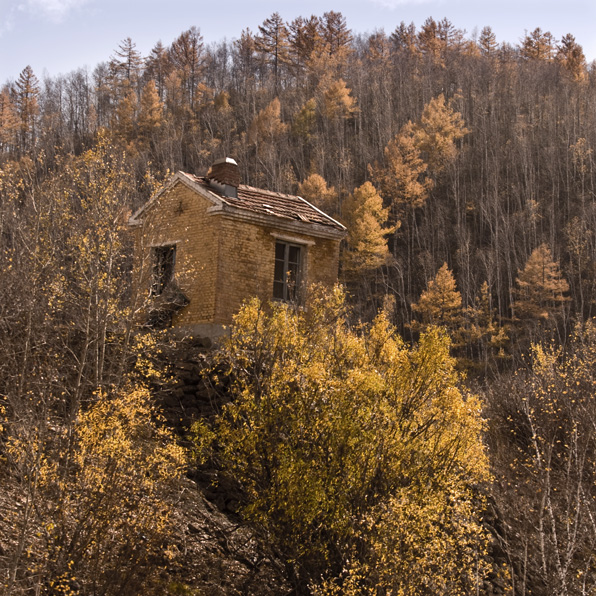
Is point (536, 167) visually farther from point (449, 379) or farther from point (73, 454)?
point (73, 454)

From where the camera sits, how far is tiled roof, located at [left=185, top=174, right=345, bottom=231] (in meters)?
20.1

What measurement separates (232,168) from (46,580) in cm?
1272

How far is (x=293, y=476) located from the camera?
12.0m

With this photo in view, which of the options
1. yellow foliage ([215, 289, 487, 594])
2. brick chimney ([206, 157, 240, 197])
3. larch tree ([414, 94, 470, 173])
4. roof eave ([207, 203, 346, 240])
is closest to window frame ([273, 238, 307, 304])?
roof eave ([207, 203, 346, 240])

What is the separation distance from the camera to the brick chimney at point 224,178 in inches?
805

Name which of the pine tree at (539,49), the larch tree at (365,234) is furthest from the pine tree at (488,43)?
the larch tree at (365,234)

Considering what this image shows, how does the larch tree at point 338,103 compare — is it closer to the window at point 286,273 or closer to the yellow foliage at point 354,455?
the window at point 286,273

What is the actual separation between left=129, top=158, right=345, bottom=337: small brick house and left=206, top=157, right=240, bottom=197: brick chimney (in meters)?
0.03

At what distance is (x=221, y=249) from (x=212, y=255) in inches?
12.0

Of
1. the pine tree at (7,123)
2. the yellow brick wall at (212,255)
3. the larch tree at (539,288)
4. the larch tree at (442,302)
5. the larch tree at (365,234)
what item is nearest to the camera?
the yellow brick wall at (212,255)

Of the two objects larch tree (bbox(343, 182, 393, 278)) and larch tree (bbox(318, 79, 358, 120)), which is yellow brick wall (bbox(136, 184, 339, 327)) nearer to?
larch tree (bbox(343, 182, 393, 278))

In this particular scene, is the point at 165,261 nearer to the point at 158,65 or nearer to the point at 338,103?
the point at 338,103

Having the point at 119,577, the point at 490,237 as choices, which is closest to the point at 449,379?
the point at 119,577

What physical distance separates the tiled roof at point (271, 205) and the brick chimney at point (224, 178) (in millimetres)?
163
